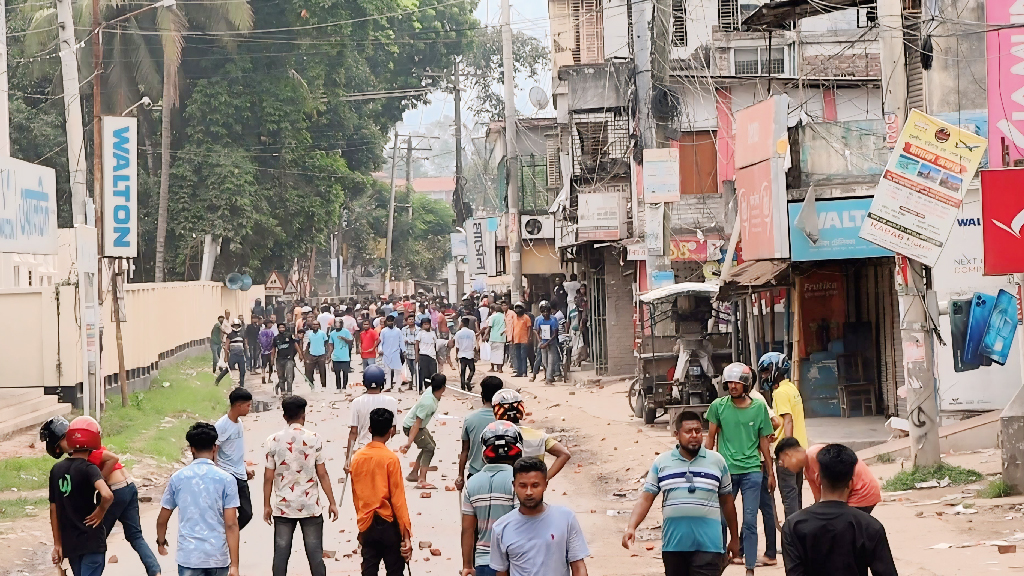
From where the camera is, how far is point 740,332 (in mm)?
23422

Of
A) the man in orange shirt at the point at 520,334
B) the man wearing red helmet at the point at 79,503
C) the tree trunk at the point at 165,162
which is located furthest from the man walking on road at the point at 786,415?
the tree trunk at the point at 165,162

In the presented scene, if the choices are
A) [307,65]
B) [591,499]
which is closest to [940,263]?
[591,499]

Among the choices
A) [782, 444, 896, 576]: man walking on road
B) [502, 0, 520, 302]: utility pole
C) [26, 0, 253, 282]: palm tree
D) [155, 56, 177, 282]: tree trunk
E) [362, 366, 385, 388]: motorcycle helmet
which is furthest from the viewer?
[26, 0, 253, 282]: palm tree

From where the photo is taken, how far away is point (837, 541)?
5.26 metres

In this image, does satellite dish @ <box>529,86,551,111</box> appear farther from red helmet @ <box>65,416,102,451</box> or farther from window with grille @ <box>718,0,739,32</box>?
red helmet @ <box>65,416,102,451</box>

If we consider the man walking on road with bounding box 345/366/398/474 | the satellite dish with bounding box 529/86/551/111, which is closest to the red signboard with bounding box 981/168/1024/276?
the man walking on road with bounding box 345/366/398/474

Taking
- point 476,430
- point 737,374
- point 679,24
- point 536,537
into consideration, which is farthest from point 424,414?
point 679,24

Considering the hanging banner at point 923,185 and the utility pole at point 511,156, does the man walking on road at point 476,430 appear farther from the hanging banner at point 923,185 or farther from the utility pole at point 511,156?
the utility pole at point 511,156

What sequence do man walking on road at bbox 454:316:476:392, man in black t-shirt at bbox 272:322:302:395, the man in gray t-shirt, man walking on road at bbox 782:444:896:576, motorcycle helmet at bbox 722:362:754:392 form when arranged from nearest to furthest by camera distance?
man walking on road at bbox 782:444:896:576, the man in gray t-shirt, motorcycle helmet at bbox 722:362:754:392, man in black t-shirt at bbox 272:322:302:395, man walking on road at bbox 454:316:476:392

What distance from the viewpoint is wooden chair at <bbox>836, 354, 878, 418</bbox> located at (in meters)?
19.8

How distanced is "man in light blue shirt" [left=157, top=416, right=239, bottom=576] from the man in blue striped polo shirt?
2.32 meters

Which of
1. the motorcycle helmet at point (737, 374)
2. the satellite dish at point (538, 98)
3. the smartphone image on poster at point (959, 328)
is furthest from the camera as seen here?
the satellite dish at point (538, 98)

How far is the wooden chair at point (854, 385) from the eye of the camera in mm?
19766

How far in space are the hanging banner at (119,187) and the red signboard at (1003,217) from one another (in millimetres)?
15463
